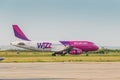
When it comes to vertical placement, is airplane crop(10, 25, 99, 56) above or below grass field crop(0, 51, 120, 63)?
above

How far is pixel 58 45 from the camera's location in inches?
4614

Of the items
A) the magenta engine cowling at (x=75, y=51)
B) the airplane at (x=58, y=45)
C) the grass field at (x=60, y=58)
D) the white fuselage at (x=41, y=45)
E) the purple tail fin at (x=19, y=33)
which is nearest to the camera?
the grass field at (x=60, y=58)

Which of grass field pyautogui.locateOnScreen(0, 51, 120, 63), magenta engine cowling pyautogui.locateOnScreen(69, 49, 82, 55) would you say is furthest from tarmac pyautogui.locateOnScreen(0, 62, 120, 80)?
magenta engine cowling pyautogui.locateOnScreen(69, 49, 82, 55)

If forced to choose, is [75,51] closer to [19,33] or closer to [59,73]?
[19,33]

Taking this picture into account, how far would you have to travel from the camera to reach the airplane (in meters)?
114

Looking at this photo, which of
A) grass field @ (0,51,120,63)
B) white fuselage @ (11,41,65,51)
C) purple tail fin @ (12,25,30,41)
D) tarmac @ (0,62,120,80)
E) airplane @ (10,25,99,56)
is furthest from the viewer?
purple tail fin @ (12,25,30,41)

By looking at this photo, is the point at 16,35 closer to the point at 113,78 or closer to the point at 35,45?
the point at 35,45

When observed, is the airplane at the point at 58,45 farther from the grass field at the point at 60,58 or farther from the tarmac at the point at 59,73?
the tarmac at the point at 59,73

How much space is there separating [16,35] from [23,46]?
196 inches

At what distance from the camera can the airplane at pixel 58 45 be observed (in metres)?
114

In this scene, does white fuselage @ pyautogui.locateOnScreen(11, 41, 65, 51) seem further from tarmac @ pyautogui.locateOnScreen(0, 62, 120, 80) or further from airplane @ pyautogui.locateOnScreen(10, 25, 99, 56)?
tarmac @ pyautogui.locateOnScreen(0, 62, 120, 80)

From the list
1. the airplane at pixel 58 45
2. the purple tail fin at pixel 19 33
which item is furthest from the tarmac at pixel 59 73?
the purple tail fin at pixel 19 33

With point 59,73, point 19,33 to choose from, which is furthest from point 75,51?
point 59,73

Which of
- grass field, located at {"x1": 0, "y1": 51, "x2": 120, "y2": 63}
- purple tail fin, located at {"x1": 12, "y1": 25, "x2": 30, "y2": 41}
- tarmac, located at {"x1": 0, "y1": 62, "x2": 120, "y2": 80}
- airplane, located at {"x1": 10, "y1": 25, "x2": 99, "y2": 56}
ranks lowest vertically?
tarmac, located at {"x1": 0, "y1": 62, "x2": 120, "y2": 80}
